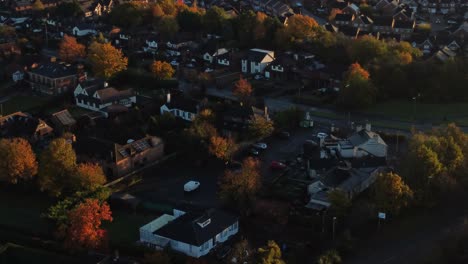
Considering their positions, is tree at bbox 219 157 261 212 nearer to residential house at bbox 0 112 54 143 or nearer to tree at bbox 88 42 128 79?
residential house at bbox 0 112 54 143

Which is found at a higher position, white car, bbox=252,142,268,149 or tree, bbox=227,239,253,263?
tree, bbox=227,239,253,263

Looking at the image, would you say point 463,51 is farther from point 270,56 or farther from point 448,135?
point 448,135

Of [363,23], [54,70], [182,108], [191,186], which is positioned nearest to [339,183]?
[191,186]

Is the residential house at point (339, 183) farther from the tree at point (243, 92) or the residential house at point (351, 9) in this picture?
the residential house at point (351, 9)

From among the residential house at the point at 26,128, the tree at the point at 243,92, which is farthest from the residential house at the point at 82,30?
the residential house at the point at 26,128

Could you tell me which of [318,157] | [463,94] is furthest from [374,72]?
[318,157]

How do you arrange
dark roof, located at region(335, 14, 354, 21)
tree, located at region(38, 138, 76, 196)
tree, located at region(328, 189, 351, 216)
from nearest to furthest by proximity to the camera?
tree, located at region(328, 189, 351, 216) → tree, located at region(38, 138, 76, 196) → dark roof, located at region(335, 14, 354, 21)

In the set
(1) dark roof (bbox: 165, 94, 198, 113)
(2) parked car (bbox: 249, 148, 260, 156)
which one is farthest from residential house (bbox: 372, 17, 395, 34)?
(2) parked car (bbox: 249, 148, 260, 156)
